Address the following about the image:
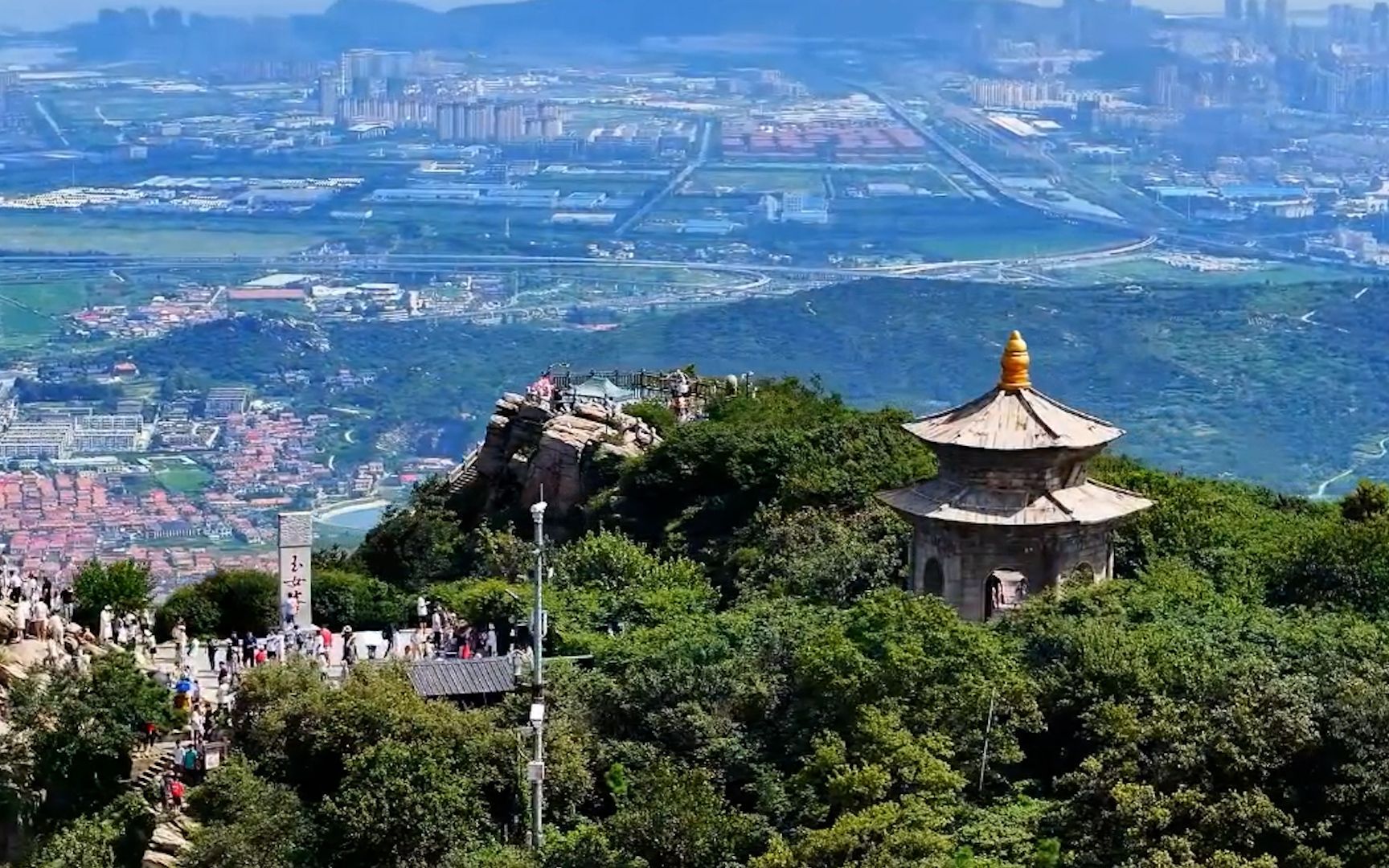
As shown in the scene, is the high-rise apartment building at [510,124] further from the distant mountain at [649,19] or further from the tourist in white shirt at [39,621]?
the tourist in white shirt at [39,621]

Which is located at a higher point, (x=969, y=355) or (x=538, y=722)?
(x=538, y=722)

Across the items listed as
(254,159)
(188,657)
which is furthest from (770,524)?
(254,159)

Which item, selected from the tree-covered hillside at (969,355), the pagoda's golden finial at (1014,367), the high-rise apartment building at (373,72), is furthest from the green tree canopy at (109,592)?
the high-rise apartment building at (373,72)

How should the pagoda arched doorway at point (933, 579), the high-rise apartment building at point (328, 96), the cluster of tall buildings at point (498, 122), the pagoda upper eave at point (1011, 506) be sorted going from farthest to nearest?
the high-rise apartment building at point (328, 96) → the cluster of tall buildings at point (498, 122) → the pagoda arched doorway at point (933, 579) → the pagoda upper eave at point (1011, 506)

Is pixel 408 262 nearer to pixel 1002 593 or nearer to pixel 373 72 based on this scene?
pixel 373 72

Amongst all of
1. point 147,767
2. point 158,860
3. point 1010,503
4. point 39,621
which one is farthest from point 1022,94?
point 158,860

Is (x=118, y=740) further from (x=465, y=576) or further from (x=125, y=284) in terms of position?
(x=125, y=284)
